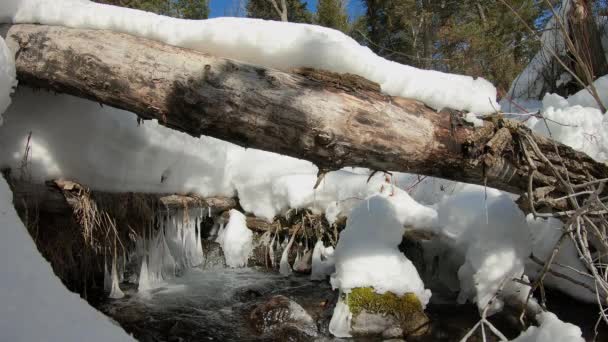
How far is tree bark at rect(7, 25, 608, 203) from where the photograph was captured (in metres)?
2.16

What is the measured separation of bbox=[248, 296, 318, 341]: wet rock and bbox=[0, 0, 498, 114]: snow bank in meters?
2.00

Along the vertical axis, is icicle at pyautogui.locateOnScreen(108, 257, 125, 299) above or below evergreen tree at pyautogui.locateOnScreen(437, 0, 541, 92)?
below

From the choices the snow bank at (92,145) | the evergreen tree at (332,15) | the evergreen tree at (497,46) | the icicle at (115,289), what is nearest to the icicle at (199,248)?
the snow bank at (92,145)

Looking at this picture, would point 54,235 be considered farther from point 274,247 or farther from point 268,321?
point 274,247

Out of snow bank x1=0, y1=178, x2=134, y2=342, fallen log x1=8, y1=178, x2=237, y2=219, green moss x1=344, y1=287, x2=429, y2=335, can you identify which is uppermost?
snow bank x1=0, y1=178, x2=134, y2=342

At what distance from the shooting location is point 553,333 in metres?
2.16

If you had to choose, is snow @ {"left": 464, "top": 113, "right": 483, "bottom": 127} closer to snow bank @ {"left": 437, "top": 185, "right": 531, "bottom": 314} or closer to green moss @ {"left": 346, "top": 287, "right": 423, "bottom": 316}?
snow bank @ {"left": 437, "top": 185, "right": 531, "bottom": 314}

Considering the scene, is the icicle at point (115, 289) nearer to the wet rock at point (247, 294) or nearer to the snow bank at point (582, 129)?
the wet rock at point (247, 294)

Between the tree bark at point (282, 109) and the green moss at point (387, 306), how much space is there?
1.24m

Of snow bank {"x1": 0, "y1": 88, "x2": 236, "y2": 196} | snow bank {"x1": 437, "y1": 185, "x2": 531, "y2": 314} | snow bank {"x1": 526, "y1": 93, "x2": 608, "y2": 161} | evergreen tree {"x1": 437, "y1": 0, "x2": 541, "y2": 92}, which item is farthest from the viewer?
evergreen tree {"x1": 437, "y1": 0, "x2": 541, "y2": 92}

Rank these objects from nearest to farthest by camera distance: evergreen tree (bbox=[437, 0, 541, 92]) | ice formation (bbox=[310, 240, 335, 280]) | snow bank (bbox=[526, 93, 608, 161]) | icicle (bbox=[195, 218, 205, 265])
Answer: snow bank (bbox=[526, 93, 608, 161])
ice formation (bbox=[310, 240, 335, 280])
icicle (bbox=[195, 218, 205, 265])
evergreen tree (bbox=[437, 0, 541, 92])

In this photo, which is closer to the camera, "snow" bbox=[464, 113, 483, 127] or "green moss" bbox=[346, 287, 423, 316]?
"snow" bbox=[464, 113, 483, 127]

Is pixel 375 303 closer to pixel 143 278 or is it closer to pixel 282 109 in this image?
pixel 282 109

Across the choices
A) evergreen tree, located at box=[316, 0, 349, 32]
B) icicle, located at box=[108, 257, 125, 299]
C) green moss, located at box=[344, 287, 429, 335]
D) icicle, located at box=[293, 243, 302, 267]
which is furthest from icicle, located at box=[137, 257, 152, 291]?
evergreen tree, located at box=[316, 0, 349, 32]
